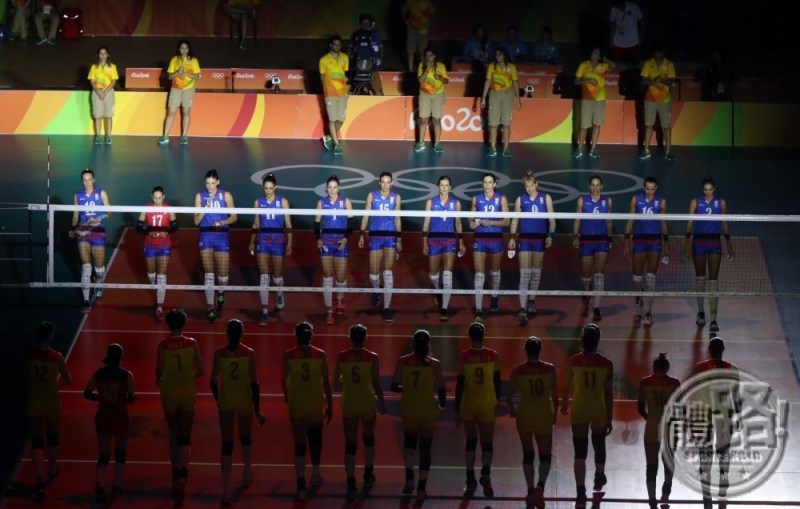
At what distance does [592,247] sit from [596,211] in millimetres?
538

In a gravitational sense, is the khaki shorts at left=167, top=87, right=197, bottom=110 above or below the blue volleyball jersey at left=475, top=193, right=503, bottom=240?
above

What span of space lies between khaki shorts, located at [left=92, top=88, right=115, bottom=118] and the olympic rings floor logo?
4235 mm

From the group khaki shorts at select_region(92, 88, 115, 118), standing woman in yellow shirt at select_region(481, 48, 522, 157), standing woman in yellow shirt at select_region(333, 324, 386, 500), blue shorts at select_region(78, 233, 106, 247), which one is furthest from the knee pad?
khaki shorts at select_region(92, 88, 115, 118)

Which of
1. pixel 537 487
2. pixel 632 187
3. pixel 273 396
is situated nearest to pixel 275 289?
pixel 273 396

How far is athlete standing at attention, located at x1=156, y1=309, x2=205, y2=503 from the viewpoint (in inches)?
544

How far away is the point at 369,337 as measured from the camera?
18.4 metres

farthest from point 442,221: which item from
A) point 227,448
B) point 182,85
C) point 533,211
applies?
point 182,85

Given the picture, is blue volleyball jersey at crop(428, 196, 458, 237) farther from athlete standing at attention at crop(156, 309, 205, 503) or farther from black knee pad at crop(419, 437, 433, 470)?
athlete standing at attention at crop(156, 309, 205, 503)

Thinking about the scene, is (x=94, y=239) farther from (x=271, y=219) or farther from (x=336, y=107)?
(x=336, y=107)

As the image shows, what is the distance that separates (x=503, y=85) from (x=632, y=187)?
3842mm

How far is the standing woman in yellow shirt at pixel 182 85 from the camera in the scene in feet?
88.9

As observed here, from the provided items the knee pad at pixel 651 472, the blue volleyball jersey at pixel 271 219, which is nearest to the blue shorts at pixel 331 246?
the blue volleyball jersey at pixel 271 219

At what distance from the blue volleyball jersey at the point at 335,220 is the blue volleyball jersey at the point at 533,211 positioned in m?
2.56

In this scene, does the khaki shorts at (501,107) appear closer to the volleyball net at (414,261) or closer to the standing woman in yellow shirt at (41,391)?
the volleyball net at (414,261)
